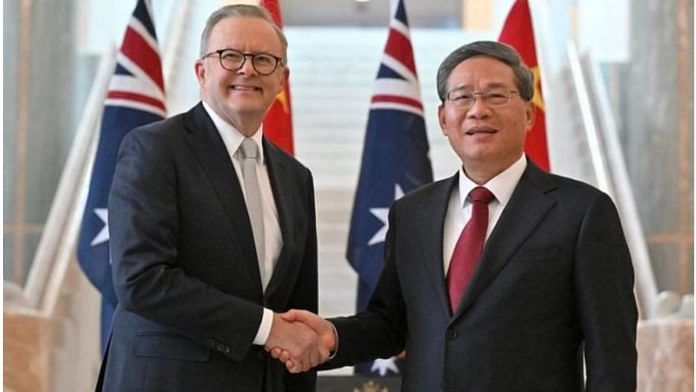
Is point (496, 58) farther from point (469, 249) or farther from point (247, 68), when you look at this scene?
point (247, 68)

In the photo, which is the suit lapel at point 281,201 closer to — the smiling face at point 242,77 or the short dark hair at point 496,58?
the smiling face at point 242,77

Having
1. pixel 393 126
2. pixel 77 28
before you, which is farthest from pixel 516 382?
pixel 77 28

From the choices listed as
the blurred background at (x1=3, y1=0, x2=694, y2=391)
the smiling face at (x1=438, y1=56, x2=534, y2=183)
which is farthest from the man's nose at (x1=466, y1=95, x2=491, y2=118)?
the blurred background at (x1=3, y1=0, x2=694, y2=391)

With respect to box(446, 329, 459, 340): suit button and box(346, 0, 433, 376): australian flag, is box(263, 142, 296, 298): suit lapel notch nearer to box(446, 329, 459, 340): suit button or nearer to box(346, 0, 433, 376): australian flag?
box(446, 329, 459, 340): suit button

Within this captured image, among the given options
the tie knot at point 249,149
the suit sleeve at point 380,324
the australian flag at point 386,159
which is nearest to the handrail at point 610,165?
the australian flag at point 386,159

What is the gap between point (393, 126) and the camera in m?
5.16

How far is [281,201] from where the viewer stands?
2.73 m

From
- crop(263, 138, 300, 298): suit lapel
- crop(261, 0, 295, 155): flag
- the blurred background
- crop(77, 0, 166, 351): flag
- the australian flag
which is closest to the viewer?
crop(263, 138, 300, 298): suit lapel

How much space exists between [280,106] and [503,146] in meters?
2.69

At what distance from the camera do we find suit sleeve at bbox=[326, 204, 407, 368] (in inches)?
111

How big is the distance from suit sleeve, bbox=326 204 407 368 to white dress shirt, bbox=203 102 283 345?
31 cm

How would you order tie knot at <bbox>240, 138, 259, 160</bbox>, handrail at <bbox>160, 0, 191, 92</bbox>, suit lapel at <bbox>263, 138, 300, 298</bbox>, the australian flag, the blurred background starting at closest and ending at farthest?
suit lapel at <bbox>263, 138, 300, 298</bbox> → tie knot at <bbox>240, 138, 259, 160</bbox> → the australian flag → the blurred background → handrail at <bbox>160, 0, 191, 92</bbox>

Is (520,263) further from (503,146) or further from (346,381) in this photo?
(346,381)

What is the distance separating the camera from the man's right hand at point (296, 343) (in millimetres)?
2572
